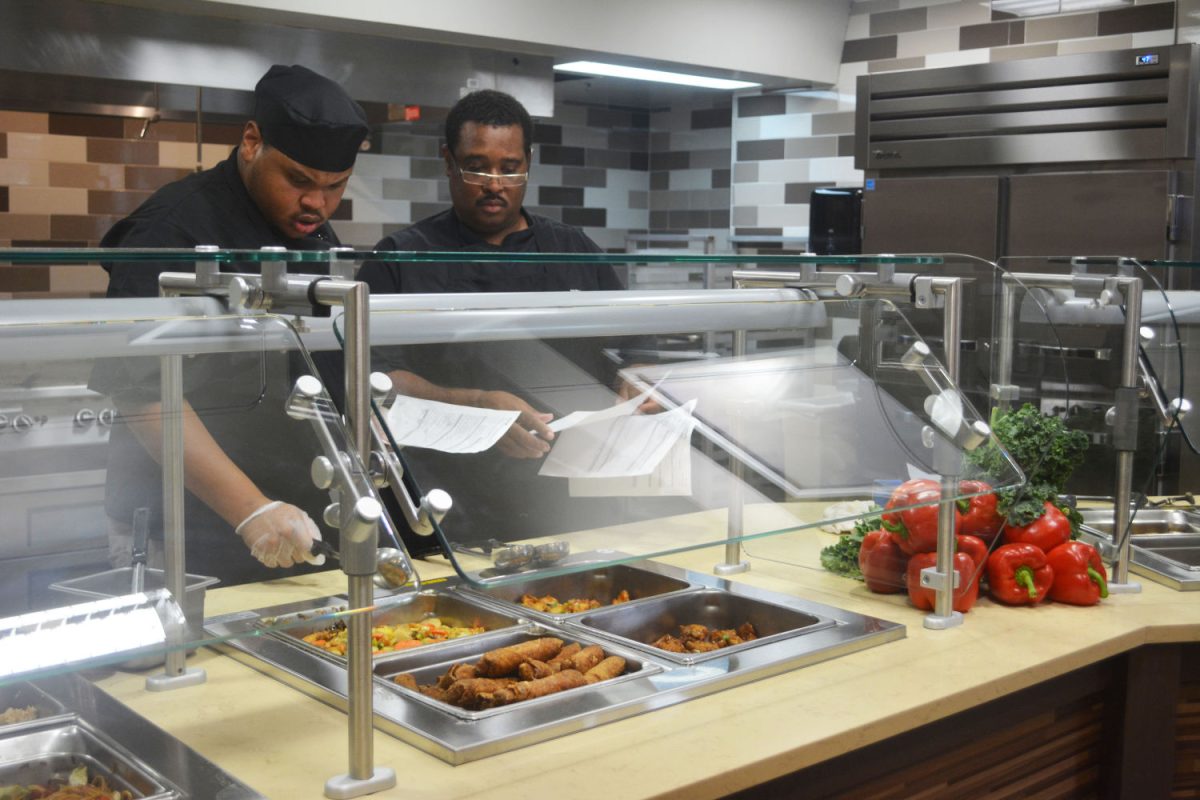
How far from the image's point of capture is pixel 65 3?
10.1ft

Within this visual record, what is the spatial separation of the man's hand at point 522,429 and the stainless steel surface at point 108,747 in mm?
480

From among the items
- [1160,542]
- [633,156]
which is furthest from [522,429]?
[633,156]

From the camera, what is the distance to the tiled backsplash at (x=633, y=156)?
3334mm

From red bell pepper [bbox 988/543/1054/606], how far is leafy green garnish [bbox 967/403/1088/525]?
66 millimetres

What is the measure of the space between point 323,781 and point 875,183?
12.2 feet

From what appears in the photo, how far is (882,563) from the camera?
6.89 ft

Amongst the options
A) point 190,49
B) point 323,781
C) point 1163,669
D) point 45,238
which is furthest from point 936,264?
point 45,238

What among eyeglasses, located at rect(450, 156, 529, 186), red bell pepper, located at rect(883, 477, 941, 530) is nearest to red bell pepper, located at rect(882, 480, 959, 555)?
red bell pepper, located at rect(883, 477, 941, 530)

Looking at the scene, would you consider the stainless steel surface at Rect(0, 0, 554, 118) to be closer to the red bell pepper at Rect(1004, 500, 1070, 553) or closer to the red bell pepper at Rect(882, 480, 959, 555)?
the red bell pepper at Rect(882, 480, 959, 555)

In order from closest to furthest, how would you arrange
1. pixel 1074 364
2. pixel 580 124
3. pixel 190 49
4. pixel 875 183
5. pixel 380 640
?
pixel 380 640, pixel 1074 364, pixel 190 49, pixel 875 183, pixel 580 124

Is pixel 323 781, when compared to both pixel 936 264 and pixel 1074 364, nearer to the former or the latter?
pixel 936 264

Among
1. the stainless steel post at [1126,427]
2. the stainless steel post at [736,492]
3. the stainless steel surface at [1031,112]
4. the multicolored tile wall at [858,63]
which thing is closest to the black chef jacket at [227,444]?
the stainless steel post at [736,492]

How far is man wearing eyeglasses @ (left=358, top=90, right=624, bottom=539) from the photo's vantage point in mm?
1444

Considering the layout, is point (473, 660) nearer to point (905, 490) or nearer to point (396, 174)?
point (905, 490)
